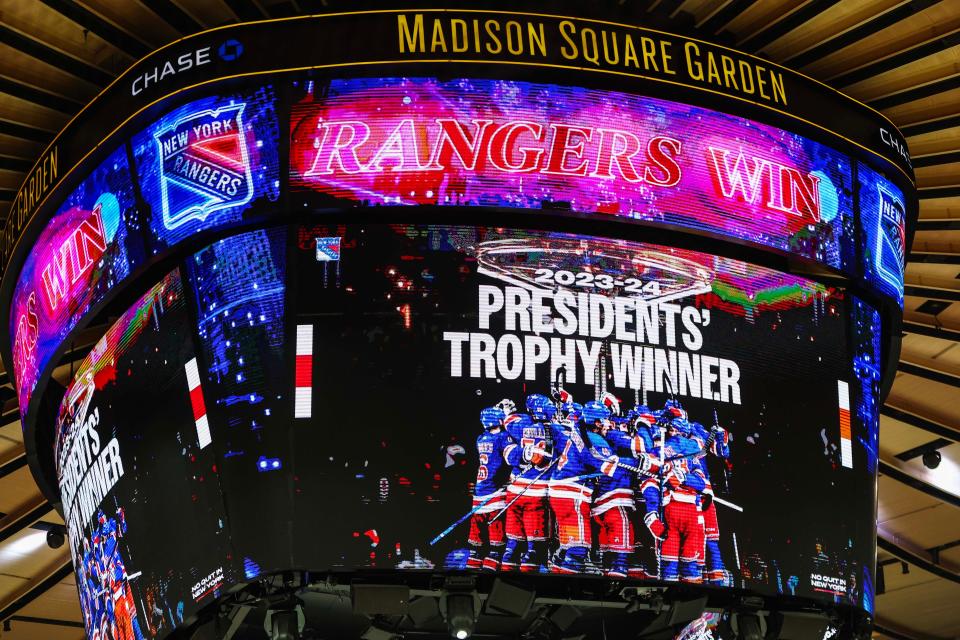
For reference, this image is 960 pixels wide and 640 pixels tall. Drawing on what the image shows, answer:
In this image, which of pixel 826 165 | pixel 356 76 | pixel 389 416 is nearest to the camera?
pixel 389 416

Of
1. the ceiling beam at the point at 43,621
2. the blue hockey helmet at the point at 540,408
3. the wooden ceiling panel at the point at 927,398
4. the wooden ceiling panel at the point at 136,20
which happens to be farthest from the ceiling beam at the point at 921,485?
the ceiling beam at the point at 43,621

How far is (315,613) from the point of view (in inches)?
379

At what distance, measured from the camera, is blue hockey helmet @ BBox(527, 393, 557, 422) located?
8844mm

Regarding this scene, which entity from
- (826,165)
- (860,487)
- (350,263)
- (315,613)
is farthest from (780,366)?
(315,613)

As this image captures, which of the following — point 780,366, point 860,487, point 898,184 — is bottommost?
point 860,487

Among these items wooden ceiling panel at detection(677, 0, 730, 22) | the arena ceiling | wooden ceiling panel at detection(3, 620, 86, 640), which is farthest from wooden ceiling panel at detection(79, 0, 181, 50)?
wooden ceiling panel at detection(3, 620, 86, 640)

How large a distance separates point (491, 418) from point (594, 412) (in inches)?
26.1

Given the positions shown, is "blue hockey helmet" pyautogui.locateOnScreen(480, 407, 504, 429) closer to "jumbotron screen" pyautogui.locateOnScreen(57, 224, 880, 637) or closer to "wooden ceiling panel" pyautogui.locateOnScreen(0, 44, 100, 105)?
"jumbotron screen" pyautogui.locateOnScreen(57, 224, 880, 637)

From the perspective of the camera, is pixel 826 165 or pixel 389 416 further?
pixel 826 165

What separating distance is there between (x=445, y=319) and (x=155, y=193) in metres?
2.29

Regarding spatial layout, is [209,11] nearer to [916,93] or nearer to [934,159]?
[916,93]

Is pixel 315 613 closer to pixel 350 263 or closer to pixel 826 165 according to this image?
pixel 350 263

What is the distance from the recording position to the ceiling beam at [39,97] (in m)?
10.1

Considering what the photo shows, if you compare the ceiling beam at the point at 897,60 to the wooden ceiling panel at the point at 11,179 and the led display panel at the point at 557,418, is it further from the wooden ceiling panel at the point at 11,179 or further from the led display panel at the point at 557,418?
the wooden ceiling panel at the point at 11,179
